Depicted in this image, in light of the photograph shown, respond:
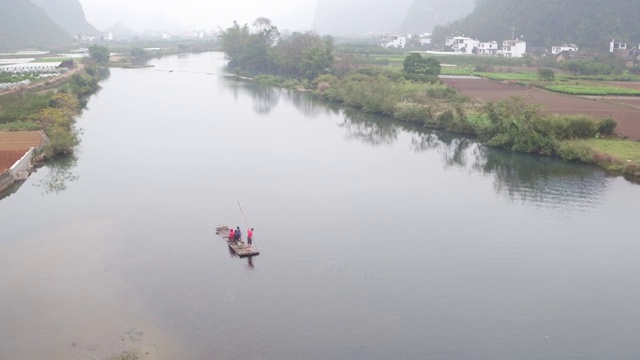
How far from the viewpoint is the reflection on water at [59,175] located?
1541 cm

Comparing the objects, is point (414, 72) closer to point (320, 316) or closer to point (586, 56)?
point (586, 56)

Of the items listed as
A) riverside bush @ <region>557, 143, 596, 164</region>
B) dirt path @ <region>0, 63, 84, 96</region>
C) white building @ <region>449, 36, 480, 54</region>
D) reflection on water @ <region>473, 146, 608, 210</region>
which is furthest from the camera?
white building @ <region>449, 36, 480, 54</region>

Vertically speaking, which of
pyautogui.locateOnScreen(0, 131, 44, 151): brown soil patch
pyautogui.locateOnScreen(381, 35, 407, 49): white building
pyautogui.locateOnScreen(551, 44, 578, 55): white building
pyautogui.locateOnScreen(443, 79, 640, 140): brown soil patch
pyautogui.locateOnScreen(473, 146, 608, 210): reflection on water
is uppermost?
pyautogui.locateOnScreen(381, 35, 407, 49): white building

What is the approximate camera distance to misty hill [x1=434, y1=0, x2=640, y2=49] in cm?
5450

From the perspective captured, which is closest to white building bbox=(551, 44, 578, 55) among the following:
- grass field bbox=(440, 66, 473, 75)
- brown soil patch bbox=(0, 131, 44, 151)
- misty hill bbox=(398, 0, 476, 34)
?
grass field bbox=(440, 66, 473, 75)

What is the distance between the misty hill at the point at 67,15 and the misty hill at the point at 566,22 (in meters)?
91.0

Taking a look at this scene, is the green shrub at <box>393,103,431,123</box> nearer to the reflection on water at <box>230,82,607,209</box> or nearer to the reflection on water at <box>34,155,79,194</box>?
the reflection on water at <box>230,82,607,209</box>

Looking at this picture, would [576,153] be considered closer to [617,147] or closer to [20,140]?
[617,147]

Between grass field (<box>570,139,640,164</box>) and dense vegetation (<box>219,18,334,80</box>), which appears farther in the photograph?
Answer: dense vegetation (<box>219,18,334,80</box>)

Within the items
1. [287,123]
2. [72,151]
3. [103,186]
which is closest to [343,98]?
[287,123]

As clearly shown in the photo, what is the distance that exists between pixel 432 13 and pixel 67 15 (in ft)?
260

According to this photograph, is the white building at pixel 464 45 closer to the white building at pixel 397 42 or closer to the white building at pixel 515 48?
the white building at pixel 515 48

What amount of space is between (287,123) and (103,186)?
37.3ft

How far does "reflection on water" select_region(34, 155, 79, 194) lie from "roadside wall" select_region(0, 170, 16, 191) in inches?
25.1
